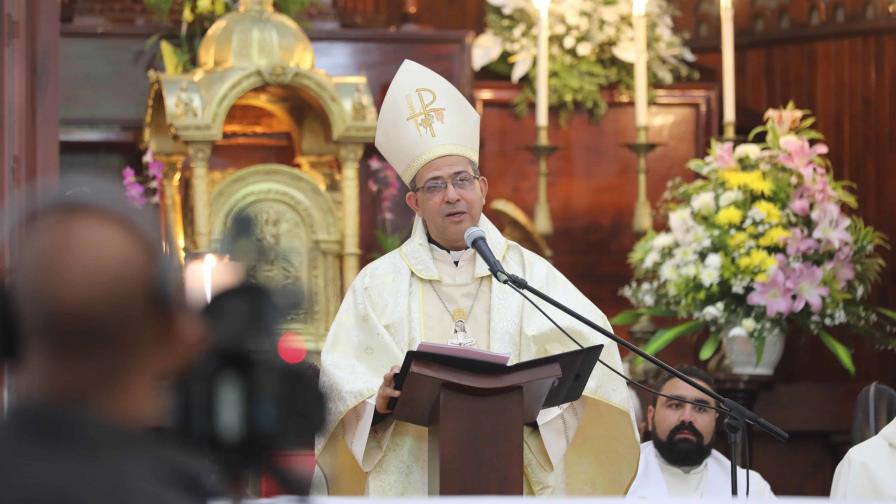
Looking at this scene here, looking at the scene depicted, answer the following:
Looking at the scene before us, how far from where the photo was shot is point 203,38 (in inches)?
256

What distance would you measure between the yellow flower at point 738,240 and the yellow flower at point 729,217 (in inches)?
2.0

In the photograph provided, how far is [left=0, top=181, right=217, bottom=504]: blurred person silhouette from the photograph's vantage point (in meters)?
1.40

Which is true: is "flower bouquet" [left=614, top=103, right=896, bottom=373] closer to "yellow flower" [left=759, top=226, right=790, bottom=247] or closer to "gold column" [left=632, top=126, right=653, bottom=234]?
"yellow flower" [left=759, top=226, right=790, bottom=247]

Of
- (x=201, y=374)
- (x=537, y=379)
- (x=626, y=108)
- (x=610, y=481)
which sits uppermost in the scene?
(x=626, y=108)

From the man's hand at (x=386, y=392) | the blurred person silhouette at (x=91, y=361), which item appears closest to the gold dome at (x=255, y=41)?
the man's hand at (x=386, y=392)

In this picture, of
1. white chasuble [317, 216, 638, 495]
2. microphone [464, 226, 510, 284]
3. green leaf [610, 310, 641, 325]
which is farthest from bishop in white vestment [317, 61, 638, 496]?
green leaf [610, 310, 641, 325]

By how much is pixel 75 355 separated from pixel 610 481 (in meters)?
3.21

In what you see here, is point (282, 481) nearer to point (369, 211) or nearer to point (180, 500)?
point (180, 500)

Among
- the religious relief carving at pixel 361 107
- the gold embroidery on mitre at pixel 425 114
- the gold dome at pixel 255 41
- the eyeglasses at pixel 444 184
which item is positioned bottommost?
the eyeglasses at pixel 444 184

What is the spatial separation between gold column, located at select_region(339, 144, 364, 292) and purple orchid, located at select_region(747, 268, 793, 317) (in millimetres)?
1488

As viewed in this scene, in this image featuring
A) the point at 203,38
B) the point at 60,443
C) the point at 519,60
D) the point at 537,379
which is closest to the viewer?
the point at 60,443

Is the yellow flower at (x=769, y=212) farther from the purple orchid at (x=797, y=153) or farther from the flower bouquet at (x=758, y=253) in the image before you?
the purple orchid at (x=797, y=153)

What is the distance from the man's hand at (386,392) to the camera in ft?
13.2

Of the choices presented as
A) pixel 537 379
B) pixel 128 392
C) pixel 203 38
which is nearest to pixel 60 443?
pixel 128 392
